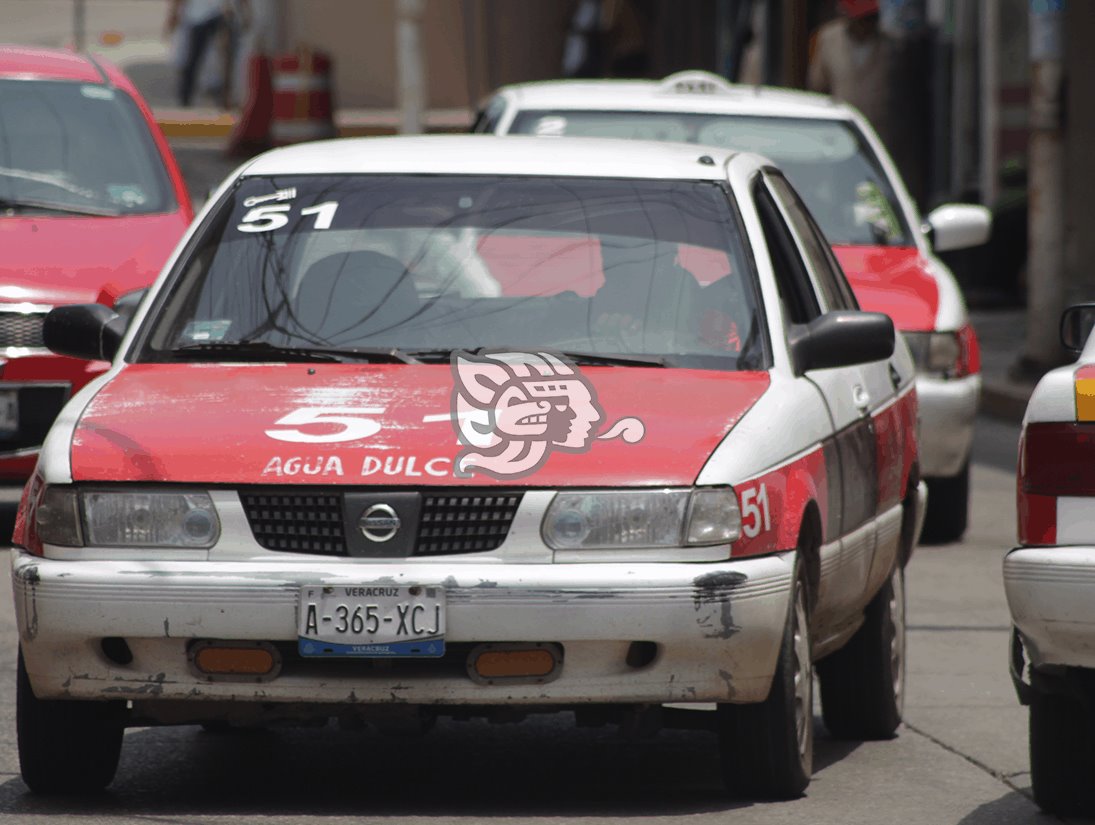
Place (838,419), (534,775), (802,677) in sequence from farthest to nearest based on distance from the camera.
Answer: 1. (838,419)
2. (534,775)
3. (802,677)

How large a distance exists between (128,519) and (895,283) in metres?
5.47

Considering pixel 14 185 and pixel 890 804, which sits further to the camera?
pixel 14 185

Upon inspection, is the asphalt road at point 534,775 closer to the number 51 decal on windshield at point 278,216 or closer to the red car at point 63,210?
the number 51 decal on windshield at point 278,216

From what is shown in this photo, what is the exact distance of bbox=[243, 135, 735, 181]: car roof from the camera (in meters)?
6.66

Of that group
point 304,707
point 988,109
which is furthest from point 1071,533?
point 988,109

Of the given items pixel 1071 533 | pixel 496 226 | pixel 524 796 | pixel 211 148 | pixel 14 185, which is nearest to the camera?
pixel 1071 533

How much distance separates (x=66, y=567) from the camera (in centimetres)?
552

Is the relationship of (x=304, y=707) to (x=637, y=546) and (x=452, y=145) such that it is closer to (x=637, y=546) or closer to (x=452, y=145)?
(x=637, y=546)

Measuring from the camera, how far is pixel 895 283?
10.5 m

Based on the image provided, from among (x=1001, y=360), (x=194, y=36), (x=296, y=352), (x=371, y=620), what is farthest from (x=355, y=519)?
(x=194, y=36)

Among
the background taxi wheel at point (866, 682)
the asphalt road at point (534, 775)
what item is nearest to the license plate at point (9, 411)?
the asphalt road at point (534, 775)

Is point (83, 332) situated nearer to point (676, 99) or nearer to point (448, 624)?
point (448, 624)

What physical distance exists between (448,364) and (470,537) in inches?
27.3

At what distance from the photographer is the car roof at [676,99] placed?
1115 centimetres
